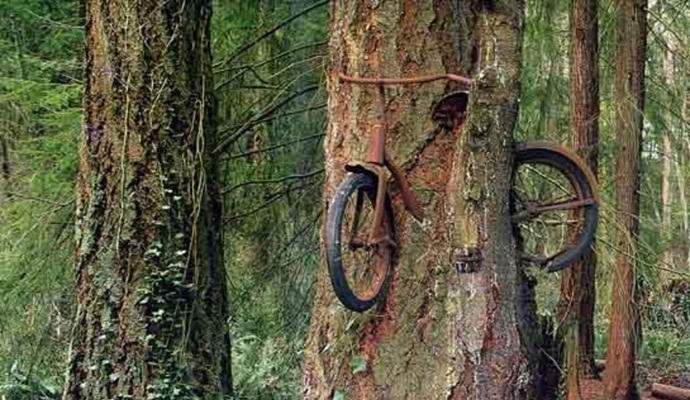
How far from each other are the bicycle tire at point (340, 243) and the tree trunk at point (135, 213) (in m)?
2.14

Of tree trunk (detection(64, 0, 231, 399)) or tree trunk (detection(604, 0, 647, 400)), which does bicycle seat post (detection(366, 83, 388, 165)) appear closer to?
tree trunk (detection(64, 0, 231, 399))

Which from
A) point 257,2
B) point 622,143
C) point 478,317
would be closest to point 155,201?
point 257,2

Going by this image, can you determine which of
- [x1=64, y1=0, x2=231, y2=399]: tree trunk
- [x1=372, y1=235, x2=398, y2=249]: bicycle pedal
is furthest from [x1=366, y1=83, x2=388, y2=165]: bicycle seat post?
[x1=64, y1=0, x2=231, y2=399]: tree trunk

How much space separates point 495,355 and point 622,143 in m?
4.15

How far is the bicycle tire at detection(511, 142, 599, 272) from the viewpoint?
248 cm

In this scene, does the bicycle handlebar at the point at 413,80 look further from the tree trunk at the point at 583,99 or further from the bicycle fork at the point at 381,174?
the tree trunk at the point at 583,99

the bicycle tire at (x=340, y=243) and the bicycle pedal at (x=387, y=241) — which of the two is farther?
the bicycle pedal at (x=387, y=241)

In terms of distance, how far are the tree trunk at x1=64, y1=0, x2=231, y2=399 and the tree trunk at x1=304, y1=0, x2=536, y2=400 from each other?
187 cm

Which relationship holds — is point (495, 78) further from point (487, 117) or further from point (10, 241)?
point (10, 241)

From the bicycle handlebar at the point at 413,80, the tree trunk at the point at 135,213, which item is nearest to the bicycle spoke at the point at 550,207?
the bicycle handlebar at the point at 413,80

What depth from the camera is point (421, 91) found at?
2.48 meters

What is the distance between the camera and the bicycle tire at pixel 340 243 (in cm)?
217

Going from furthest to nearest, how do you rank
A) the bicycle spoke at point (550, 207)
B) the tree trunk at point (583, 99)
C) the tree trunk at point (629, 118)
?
the tree trunk at point (583, 99) < the tree trunk at point (629, 118) < the bicycle spoke at point (550, 207)

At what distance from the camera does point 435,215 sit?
2.46 meters
